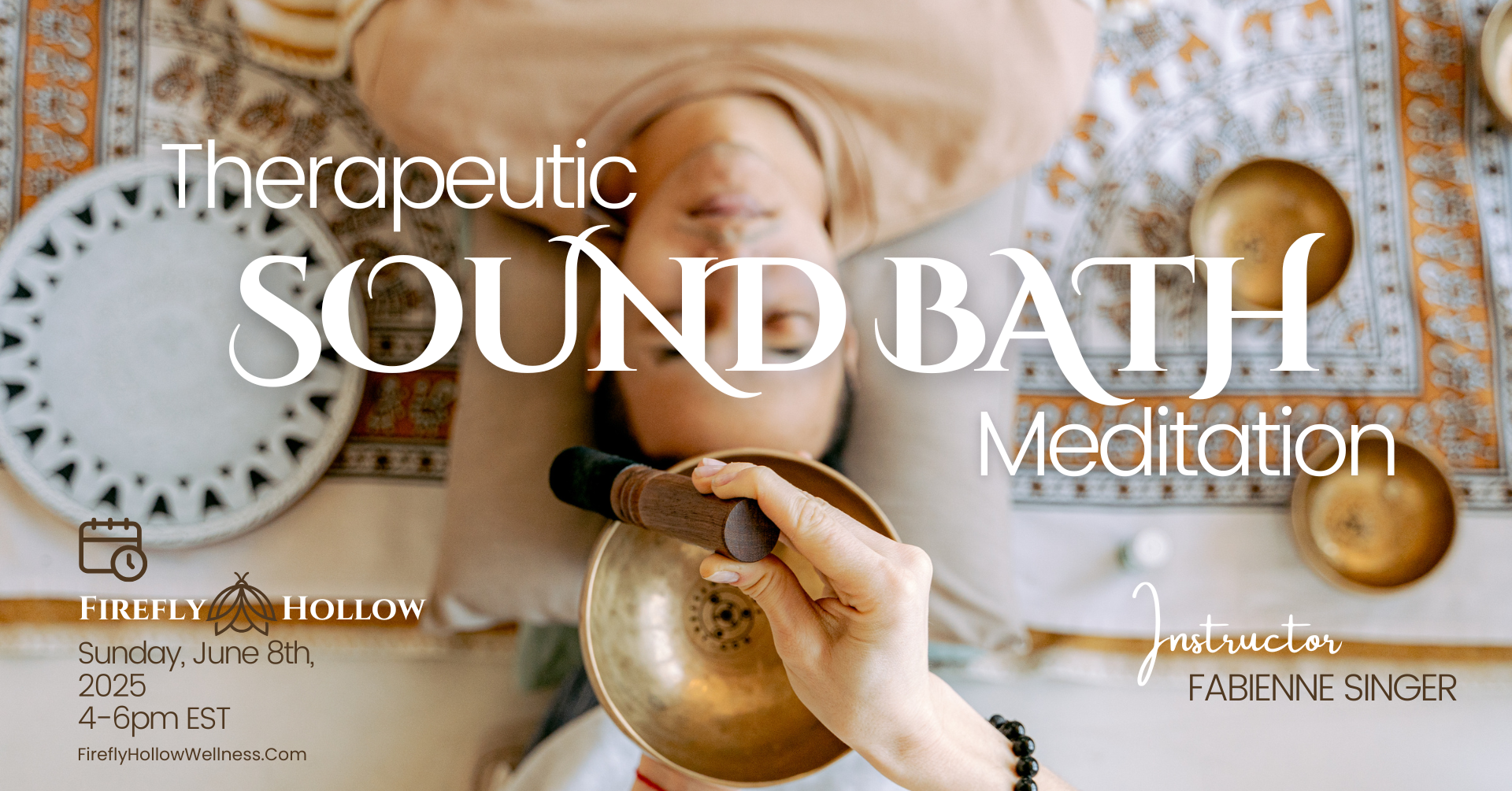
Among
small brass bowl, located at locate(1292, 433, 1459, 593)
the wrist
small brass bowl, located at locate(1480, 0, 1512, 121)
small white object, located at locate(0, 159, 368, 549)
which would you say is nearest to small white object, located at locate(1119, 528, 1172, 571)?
small brass bowl, located at locate(1292, 433, 1459, 593)

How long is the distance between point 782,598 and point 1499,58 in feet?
4.34

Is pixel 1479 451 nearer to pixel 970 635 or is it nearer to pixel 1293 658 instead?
pixel 1293 658

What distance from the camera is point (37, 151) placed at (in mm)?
1203

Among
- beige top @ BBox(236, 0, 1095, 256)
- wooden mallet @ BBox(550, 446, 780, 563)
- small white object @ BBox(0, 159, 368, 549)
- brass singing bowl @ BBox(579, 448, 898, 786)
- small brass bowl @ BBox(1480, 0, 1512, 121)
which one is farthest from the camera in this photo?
small brass bowl @ BBox(1480, 0, 1512, 121)

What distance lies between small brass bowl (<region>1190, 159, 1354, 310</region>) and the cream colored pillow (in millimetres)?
349

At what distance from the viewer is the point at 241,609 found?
1.20 metres

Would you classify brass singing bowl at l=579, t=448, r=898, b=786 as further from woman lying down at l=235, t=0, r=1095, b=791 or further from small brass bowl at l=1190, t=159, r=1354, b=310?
small brass bowl at l=1190, t=159, r=1354, b=310

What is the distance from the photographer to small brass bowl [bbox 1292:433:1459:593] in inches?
47.1

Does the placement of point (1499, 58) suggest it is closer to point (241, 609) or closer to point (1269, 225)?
point (1269, 225)

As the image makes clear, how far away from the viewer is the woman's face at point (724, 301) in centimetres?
92

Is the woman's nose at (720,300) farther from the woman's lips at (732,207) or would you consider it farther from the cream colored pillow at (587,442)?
the cream colored pillow at (587,442)

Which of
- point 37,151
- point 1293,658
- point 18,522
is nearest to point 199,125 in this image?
point 37,151

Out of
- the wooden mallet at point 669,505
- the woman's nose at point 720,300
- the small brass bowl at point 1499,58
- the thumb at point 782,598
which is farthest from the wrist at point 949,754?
the small brass bowl at point 1499,58

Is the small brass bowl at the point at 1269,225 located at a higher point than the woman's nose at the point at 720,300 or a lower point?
higher
